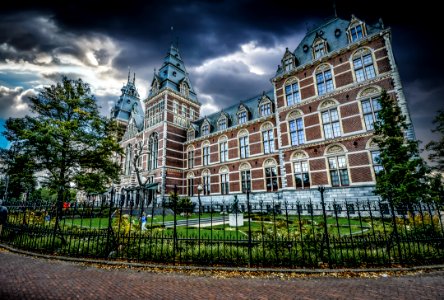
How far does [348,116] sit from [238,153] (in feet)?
40.6

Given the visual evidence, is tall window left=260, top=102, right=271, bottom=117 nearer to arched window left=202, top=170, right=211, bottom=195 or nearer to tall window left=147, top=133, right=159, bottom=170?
arched window left=202, top=170, right=211, bottom=195

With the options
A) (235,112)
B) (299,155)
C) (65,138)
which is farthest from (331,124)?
(65,138)

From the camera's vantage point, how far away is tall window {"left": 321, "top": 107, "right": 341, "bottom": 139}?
17.6m

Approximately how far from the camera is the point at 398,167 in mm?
12102

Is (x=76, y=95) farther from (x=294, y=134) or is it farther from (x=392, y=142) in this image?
(x=392, y=142)

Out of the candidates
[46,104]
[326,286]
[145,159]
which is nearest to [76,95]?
[46,104]

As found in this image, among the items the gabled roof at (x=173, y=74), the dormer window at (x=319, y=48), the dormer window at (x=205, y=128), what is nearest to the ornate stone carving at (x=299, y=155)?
the dormer window at (x=319, y=48)

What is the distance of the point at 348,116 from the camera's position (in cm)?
1702

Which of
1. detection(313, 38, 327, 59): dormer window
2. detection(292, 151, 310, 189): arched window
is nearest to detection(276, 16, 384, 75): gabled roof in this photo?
detection(313, 38, 327, 59): dormer window

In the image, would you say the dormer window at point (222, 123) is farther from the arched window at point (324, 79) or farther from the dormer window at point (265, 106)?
the arched window at point (324, 79)

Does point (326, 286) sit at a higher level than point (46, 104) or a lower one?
lower

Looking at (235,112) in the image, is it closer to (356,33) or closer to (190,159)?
(190,159)

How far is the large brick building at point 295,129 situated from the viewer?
1625cm

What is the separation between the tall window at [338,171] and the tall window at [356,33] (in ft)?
33.6
